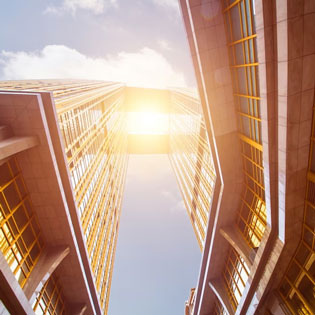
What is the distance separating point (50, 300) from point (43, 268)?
17.7 feet

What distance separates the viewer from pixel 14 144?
11961mm

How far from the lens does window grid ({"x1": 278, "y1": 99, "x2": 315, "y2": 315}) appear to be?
38.2ft

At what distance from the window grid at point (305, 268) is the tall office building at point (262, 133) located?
0.20 ft

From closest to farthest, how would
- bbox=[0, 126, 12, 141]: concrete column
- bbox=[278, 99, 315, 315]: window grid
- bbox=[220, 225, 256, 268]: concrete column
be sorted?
bbox=[278, 99, 315, 315]: window grid → bbox=[0, 126, 12, 141]: concrete column → bbox=[220, 225, 256, 268]: concrete column

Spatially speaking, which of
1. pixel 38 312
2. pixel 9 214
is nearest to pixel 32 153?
pixel 9 214

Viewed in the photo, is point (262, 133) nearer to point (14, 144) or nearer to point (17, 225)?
point (14, 144)

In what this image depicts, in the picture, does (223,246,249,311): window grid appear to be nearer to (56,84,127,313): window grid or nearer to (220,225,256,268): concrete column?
(220,225,256,268): concrete column

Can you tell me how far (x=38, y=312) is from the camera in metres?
16.7

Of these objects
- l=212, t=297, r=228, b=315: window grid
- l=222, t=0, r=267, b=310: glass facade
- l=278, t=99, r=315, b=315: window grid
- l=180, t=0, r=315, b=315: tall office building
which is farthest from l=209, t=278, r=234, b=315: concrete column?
l=278, t=99, r=315, b=315: window grid

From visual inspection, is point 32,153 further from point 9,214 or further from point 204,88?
point 204,88

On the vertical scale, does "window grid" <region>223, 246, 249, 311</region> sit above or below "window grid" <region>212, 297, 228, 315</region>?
above

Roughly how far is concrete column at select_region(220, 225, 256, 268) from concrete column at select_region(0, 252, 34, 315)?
57.2 feet

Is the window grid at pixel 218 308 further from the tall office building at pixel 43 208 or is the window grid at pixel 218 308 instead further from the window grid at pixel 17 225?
the window grid at pixel 17 225

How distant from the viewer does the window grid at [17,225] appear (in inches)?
530
